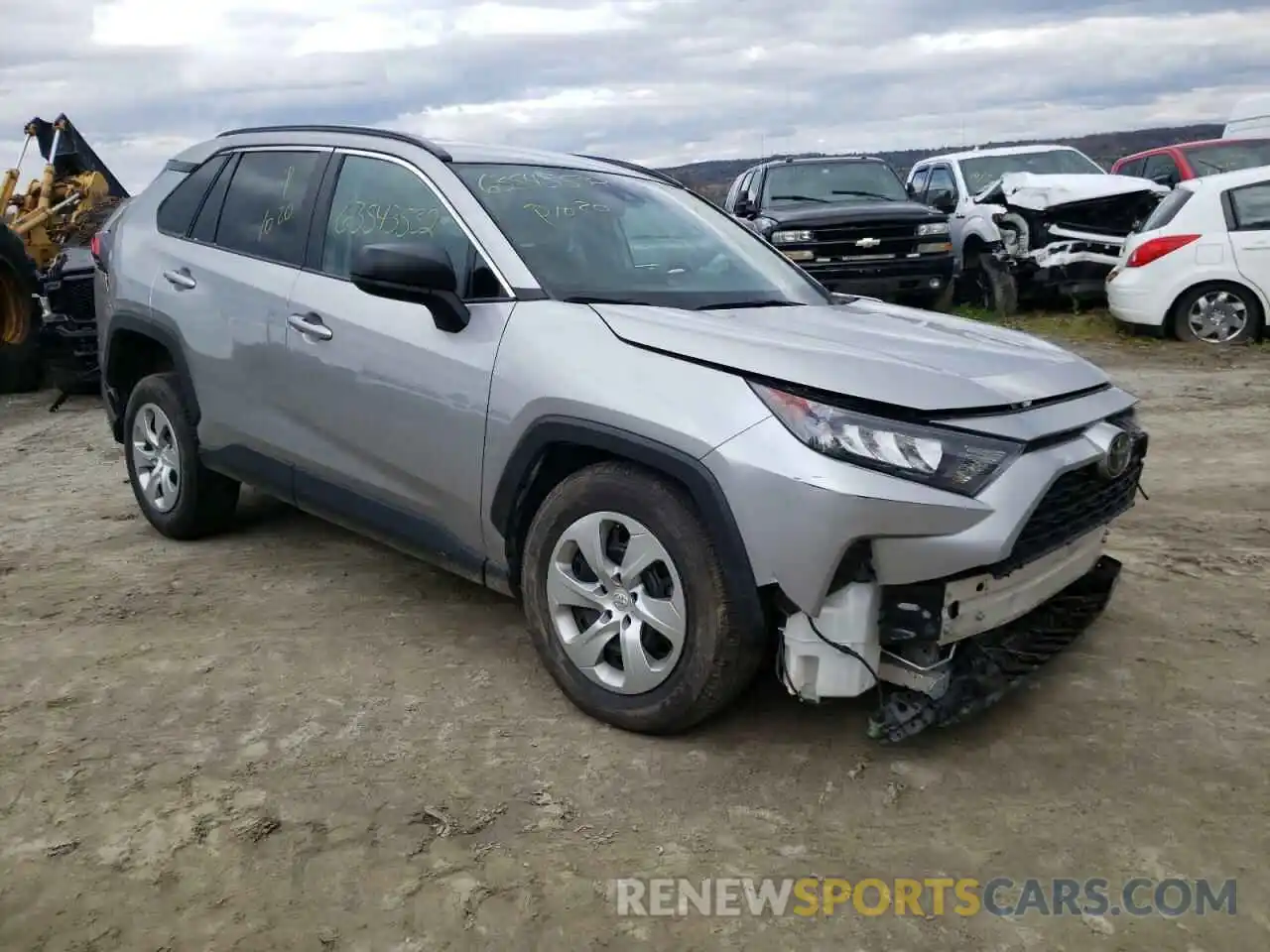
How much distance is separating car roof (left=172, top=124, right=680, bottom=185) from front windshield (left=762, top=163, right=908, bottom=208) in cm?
812

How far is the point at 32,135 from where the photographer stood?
11484 mm

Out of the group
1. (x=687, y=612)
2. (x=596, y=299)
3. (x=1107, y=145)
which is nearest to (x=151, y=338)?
(x=596, y=299)

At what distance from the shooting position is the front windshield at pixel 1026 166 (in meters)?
13.5

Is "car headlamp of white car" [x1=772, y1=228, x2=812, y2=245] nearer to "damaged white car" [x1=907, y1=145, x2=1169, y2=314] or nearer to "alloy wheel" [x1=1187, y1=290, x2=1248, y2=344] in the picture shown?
"damaged white car" [x1=907, y1=145, x2=1169, y2=314]

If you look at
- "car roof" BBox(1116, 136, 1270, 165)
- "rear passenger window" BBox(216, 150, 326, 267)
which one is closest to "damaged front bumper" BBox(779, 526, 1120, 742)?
"rear passenger window" BBox(216, 150, 326, 267)

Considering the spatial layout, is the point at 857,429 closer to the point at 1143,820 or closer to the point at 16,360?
the point at 1143,820

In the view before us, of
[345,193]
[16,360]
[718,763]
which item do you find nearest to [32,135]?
[16,360]

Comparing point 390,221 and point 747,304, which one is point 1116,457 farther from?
point 390,221

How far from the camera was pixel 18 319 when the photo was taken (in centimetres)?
988

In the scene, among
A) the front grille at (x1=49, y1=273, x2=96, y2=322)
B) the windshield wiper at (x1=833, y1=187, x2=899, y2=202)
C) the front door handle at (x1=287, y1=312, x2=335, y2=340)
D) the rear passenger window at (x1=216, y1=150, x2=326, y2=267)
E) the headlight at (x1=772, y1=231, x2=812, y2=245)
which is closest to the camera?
the front door handle at (x1=287, y1=312, x2=335, y2=340)

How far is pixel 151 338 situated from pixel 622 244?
2.34m

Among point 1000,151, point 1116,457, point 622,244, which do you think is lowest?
point 1116,457

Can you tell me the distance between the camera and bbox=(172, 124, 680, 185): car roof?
403 centimetres

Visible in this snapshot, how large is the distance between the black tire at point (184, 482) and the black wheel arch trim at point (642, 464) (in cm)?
202
